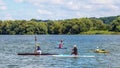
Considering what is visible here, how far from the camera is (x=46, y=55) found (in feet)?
222

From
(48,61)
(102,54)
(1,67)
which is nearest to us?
(1,67)

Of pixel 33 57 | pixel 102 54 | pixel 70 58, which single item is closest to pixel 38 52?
pixel 33 57

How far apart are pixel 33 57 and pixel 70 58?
6346mm

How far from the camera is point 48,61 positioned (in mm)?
59844

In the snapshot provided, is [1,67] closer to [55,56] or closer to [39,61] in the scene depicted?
[39,61]

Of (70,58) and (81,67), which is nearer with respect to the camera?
(81,67)

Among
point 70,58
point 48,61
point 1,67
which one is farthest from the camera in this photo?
point 70,58

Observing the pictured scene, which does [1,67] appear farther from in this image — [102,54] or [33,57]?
[102,54]

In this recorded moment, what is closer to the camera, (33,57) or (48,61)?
(48,61)

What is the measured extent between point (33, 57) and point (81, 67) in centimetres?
1570

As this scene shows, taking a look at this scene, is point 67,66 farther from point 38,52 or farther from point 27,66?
point 38,52

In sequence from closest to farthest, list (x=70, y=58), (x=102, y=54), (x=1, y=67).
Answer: (x=1, y=67)
(x=70, y=58)
(x=102, y=54)

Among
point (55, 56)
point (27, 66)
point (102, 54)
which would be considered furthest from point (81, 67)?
point (102, 54)

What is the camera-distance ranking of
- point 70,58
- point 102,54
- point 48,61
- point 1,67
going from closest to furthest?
point 1,67 → point 48,61 → point 70,58 → point 102,54
